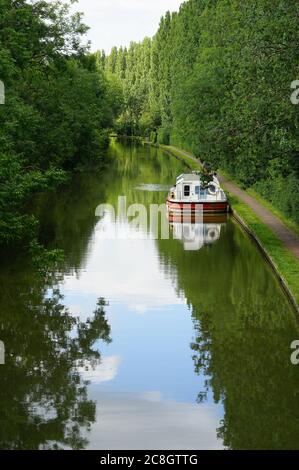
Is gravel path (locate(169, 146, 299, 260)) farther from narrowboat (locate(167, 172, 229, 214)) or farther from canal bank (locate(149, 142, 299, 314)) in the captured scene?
narrowboat (locate(167, 172, 229, 214))

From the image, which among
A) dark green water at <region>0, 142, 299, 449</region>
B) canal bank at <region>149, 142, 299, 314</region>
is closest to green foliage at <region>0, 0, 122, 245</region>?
canal bank at <region>149, 142, 299, 314</region>

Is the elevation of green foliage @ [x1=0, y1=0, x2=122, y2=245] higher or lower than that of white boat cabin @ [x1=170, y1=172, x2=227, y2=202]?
higher

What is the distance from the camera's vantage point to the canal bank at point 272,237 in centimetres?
2256

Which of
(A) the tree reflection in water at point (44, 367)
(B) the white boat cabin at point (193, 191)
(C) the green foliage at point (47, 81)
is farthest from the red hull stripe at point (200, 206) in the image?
(A) the tree reflection in water at point (44, 367)

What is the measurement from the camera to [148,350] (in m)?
17.5

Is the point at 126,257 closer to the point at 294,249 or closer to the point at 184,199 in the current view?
the point at 294,249

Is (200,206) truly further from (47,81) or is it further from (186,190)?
(47,81)

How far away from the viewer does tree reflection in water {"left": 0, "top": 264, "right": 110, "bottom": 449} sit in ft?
42.0

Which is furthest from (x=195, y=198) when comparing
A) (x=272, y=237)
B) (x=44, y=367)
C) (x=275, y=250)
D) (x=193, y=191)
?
(x=44, y=367)

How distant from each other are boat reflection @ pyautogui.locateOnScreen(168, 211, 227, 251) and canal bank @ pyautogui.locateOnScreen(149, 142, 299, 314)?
119 cm

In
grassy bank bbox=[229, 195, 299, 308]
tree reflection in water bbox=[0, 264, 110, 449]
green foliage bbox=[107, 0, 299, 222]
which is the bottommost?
tree reflection in water bbox=[0, 264, 110, 449]

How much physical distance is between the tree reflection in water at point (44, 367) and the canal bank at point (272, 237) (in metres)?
5.73

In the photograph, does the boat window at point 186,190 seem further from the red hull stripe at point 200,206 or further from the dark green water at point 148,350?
the dark green water at point 148,350
